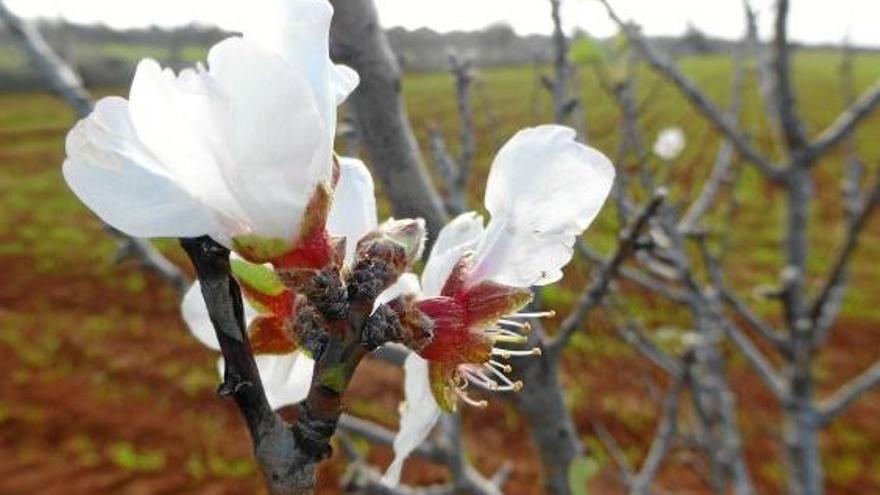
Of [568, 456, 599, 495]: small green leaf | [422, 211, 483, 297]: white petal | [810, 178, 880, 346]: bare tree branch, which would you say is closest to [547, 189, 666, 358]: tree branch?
[568, 456, 599, 495]: small green leaf

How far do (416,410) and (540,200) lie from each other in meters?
0.15

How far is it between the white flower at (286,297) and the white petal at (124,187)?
86 millimetres

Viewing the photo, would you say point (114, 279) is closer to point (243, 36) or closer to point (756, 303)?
point (756, 303)

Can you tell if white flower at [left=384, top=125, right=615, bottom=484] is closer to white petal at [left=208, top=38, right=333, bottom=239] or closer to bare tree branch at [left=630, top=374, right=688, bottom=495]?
white petal at [left=208, top=38, right=333, bottom=239]

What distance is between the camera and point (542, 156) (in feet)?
1.88

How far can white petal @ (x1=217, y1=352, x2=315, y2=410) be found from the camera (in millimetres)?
660

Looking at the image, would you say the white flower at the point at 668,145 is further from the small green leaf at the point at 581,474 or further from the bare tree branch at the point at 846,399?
the small green leaf at the point at 581,474

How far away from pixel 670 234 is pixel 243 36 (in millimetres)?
1310

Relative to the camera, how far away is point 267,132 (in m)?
0.48

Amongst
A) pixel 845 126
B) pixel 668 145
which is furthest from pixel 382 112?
pixel 668 145

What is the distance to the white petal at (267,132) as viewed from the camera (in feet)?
1.54

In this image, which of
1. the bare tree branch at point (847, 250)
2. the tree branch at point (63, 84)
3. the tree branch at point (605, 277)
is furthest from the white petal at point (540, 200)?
the bare tree branch at point (847, 250)

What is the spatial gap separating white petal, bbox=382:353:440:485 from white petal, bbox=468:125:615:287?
88 millimetres

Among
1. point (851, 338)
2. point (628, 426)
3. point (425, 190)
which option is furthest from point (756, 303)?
point (425, 190)
